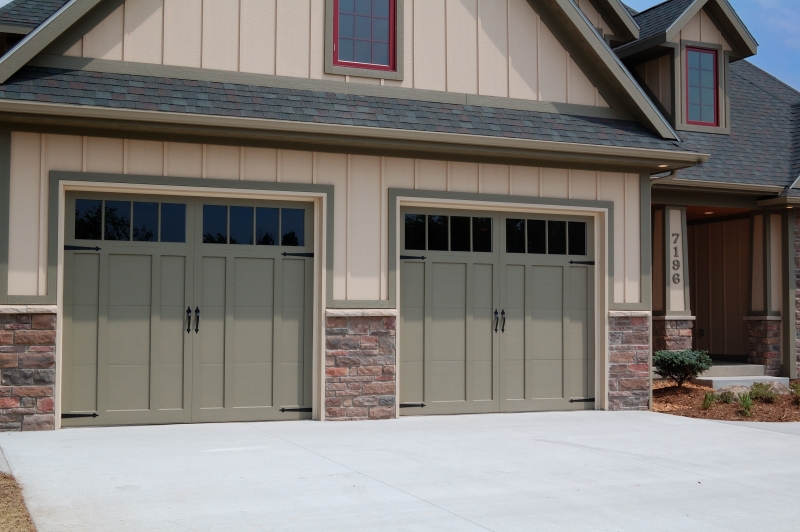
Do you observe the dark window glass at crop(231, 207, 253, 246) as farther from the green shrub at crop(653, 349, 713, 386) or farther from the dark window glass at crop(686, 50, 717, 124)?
the dark window glass at crop(686, 50, 717, 124)

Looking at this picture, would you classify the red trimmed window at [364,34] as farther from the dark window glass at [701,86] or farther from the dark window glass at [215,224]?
the dark window glass at [701,86]

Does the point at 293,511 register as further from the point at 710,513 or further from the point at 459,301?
the point at 459,301

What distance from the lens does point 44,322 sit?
9352mm

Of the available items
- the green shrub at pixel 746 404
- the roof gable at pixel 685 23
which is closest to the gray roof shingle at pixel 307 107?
the roof gable at pixel 685 23

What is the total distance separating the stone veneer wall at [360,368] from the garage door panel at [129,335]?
2058 mm

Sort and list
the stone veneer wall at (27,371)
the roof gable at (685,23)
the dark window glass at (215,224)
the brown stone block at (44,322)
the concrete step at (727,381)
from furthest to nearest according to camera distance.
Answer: the roof gable at (685,23) < the concrete step at (727,381) < the dark window glass at (215,224) < the brown stone block at (44,322) < the stone veneer wall at (27,371)

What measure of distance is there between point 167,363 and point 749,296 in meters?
10.4

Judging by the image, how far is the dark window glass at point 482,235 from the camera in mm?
11469

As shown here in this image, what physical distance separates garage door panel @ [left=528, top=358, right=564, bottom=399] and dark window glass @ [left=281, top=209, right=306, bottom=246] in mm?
3482

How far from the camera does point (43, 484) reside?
6.58 metres

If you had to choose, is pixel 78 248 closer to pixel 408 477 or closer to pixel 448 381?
pixel 448 381

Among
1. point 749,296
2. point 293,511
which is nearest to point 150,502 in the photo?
point 293,511

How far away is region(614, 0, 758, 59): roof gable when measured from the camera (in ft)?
Answer: 47.8

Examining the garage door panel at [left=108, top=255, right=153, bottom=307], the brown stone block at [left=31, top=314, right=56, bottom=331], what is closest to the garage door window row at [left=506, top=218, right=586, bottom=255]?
the garage door panel at [left=108, top=255, right=153, bottom=307]
